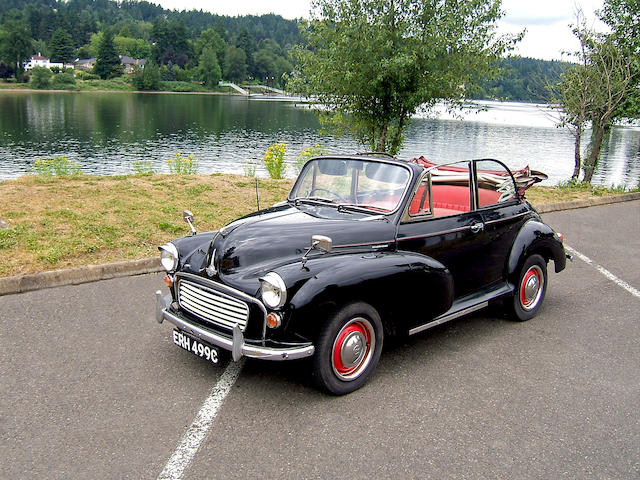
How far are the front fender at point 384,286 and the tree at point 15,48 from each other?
5169 inches

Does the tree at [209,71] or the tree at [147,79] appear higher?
the tree at [209,71]

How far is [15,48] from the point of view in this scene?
119 metres

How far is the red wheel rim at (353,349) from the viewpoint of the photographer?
3.97 meters

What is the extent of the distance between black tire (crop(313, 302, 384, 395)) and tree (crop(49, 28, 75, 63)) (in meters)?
170

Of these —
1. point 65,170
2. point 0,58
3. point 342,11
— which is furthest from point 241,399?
point 0,58

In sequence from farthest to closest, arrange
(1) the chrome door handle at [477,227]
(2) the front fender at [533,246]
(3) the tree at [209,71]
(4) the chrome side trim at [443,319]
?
(3) the tree at [209,71] < (2) the front fender at [533,246] < (1) the chrome door handle at [477,227] < (4) the chrome side trim at [443,319]

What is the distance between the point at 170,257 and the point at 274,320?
56.5 inches

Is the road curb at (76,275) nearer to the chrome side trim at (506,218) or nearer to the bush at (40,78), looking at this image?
the chrome side trim at (506,218)

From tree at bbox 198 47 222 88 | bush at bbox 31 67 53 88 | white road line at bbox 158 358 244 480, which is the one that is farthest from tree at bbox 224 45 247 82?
white road line at bbox 158 358 244 480

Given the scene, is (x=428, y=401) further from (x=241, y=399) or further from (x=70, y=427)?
(x=70, y=427)

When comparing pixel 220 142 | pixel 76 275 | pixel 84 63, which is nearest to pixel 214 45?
pixel 84 63

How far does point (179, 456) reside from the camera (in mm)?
3291

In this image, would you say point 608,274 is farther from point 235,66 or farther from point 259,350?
point 235,66

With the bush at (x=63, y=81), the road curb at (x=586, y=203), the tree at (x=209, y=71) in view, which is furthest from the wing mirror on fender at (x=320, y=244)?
the tree at (x=209, y=71)
